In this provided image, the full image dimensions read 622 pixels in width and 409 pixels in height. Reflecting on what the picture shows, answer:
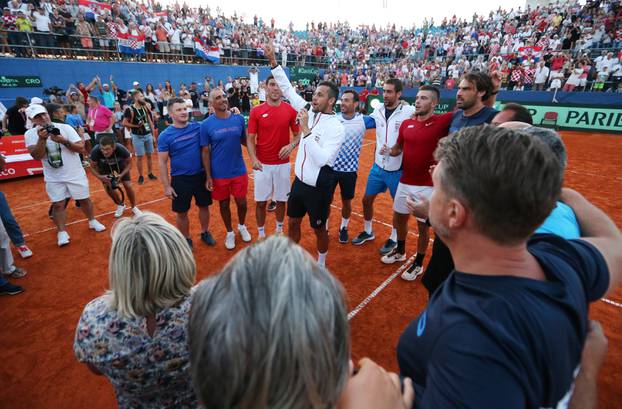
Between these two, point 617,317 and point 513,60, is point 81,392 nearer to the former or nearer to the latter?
point 617,317

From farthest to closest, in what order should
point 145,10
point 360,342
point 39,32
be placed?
point 145,10 < point 39,32 < point 360,342

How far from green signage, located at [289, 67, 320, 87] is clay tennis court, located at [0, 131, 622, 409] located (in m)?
19.4

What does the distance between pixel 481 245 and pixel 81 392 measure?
11.2ft

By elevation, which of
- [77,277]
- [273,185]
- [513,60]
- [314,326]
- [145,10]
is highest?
[145,10]

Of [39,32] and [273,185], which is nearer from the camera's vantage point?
[273,185]

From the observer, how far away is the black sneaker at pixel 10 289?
386 centimetres

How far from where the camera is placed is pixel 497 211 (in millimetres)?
978

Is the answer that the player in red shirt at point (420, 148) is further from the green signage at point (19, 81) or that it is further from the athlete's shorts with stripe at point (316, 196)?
the green signage at point (19, 81)

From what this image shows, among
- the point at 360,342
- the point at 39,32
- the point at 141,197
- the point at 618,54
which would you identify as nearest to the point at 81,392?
the point at 360,342

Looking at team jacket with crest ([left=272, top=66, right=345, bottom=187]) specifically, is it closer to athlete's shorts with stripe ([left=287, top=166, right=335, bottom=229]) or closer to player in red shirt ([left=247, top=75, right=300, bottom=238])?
athlete's shorts with stripe ([left=287, top=166, right=335, bottom=229])

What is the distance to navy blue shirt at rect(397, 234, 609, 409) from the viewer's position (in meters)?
0.83

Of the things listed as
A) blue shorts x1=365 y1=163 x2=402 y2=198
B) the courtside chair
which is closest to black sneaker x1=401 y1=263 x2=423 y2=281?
blue shorts x1=365 y1=163 x2=402 y2=198

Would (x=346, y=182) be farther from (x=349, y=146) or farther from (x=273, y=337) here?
(x=273, y=337)

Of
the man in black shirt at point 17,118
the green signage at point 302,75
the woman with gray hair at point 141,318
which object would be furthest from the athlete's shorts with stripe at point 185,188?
the green signage at point 302,75
